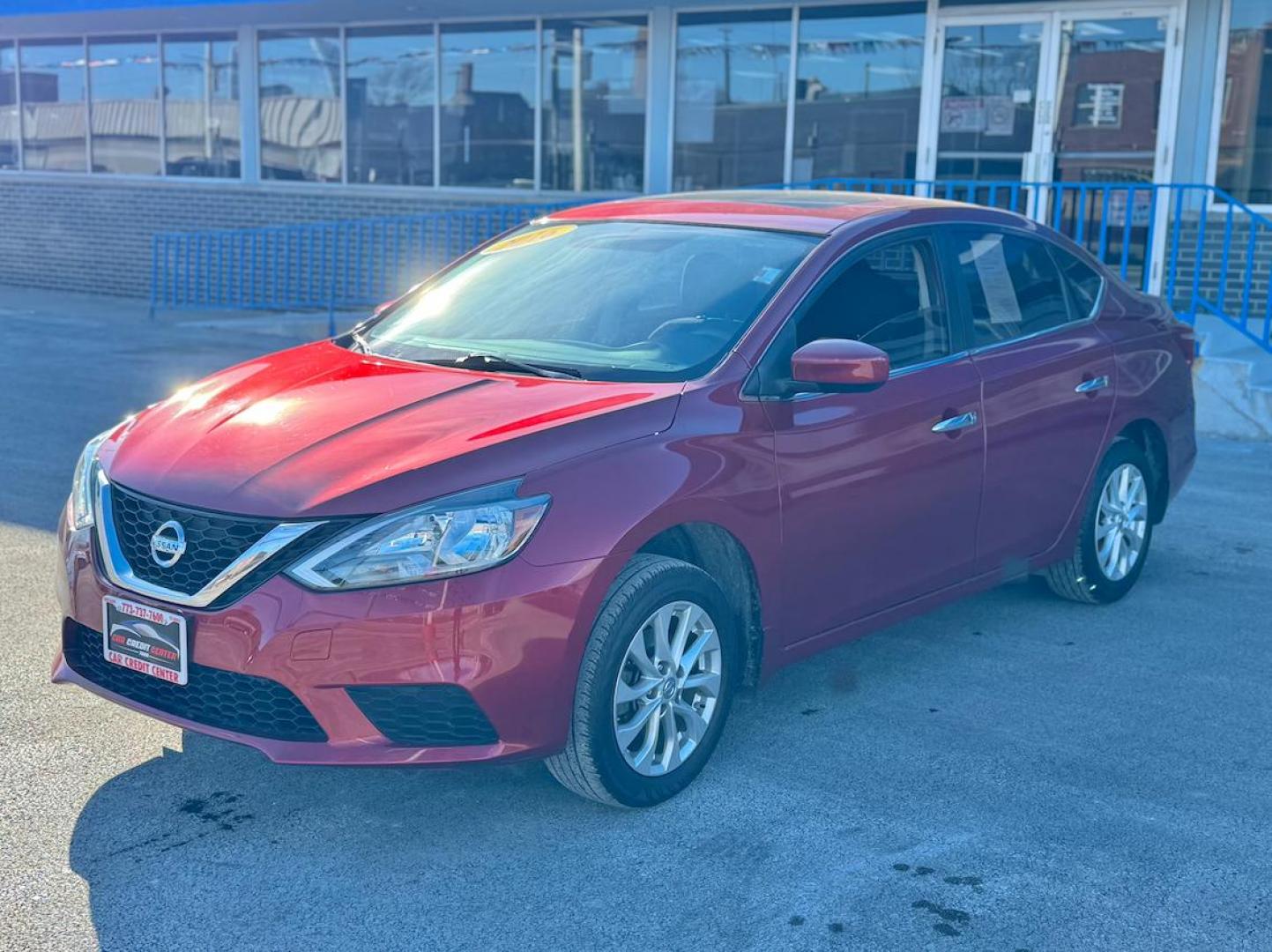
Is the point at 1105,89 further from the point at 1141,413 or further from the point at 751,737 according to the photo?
the point at 751,737

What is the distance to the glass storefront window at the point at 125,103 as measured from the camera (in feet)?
61.4

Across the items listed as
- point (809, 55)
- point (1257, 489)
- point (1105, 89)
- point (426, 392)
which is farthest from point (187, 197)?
point (426, 392)

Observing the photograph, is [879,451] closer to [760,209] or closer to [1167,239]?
[760,209]

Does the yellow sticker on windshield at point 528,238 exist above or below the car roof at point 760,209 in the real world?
below

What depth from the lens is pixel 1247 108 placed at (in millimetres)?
12125

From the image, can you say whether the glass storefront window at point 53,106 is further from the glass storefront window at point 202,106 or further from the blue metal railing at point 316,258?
the blue metal railing at point 316,258

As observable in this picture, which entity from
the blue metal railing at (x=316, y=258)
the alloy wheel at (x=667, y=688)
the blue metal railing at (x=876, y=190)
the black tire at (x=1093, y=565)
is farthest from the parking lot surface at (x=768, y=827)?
the blue metal railing at (x=316, y=258)

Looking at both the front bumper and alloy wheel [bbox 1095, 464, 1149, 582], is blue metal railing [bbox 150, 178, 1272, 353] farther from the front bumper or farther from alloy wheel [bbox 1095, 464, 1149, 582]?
the front bumper

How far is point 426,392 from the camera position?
4273mm

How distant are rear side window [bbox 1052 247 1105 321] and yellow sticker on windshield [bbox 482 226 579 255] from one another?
197 cm

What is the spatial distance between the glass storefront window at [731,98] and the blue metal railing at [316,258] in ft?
4.84

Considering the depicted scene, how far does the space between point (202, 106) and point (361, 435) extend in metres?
15.8

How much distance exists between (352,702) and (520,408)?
952 mm

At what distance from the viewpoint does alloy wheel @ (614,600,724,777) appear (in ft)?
12.9
